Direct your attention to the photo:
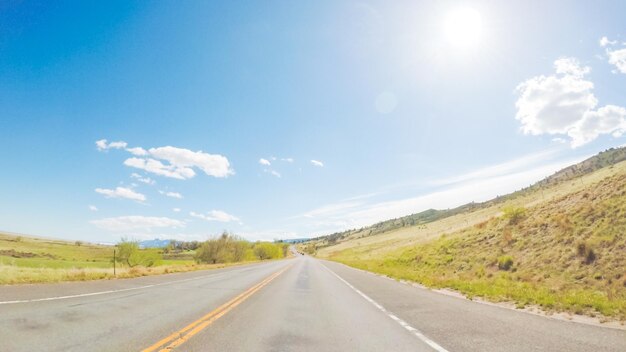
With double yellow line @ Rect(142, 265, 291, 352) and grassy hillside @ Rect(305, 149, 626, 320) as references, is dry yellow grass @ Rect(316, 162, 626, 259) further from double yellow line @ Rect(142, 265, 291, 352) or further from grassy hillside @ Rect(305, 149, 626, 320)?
double yellow line @ Rect(142, 265, 291, 352)

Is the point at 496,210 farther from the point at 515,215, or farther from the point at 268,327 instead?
the point at 268,327

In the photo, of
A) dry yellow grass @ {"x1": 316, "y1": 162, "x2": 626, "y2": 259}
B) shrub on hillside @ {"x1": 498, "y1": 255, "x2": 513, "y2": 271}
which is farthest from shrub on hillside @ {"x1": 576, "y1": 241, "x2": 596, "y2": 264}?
dry yellow grass @ {"x1": 316, "y1": 162, "x2": 626, "y2": 259}

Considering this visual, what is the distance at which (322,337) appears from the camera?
7.09 meters

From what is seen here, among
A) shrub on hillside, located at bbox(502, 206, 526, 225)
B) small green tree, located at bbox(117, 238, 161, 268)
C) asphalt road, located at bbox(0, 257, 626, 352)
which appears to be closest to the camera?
asphalt road, located at bbox(0, 257, 626, 352)

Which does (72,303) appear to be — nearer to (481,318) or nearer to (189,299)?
(189,299)

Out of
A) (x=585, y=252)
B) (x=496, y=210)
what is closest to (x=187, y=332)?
(x=585, y=252)

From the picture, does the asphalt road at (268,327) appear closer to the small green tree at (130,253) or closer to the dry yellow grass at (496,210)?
the dry yellow grass at (496,210)

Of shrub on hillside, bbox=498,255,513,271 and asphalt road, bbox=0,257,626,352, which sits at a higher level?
asphalt road, bbox=0,257,626,352

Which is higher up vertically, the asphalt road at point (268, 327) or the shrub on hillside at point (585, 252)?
the asphalt road at point (268, 327)

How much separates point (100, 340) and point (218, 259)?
225 feet

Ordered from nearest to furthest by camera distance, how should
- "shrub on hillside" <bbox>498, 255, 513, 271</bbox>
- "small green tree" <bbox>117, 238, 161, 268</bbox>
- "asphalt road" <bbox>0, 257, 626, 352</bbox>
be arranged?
"asphalt road" <bbox>0, 257, 626, 352</bbox> → "shrub on hillside" <bbox>498, 255, 513, 271</bbox> → "small green tree" <bbox>117, 238, 161, 268</bbox>

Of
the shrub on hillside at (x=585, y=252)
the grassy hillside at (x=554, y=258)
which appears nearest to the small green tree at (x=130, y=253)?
the grassy hillside at (x=554, y=258)

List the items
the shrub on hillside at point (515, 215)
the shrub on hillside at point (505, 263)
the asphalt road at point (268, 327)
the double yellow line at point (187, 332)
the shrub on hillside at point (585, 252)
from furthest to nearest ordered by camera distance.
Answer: the shrub on hillside at point (515, 215), the shrub on hillside at point (505, 263), the shrub on hillside at point (585, 252), the asphalt road at point (268, 327), the double yellow line at point (187, 332)

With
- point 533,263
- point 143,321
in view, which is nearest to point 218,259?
point 533,263
